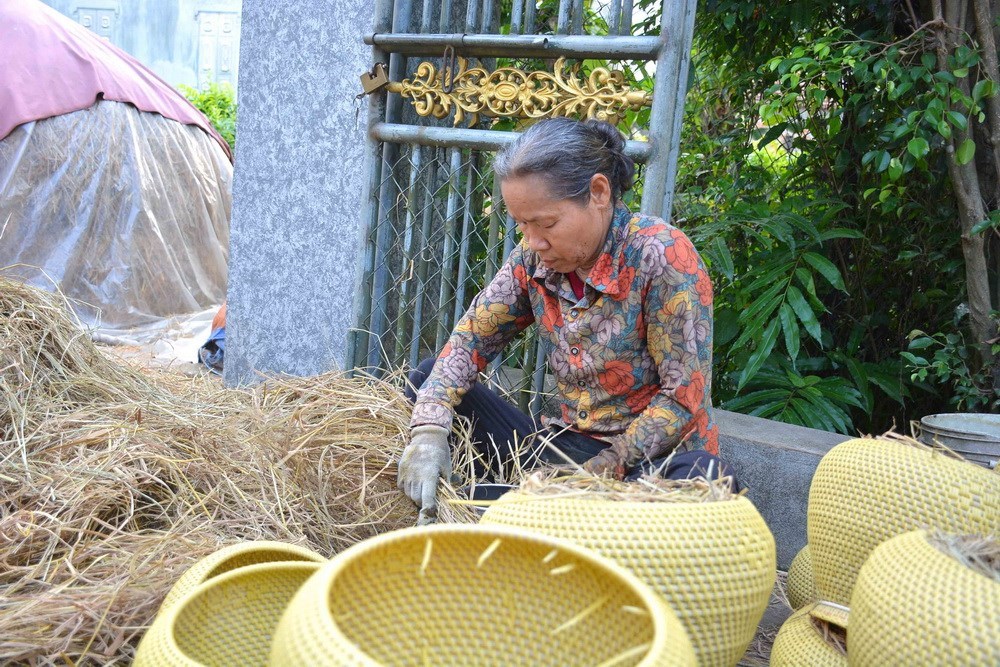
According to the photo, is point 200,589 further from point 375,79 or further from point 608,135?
point 375,79

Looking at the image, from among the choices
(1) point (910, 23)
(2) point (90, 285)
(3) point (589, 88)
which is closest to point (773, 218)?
(1) point (910, 23)

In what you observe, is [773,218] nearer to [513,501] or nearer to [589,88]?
[589,88]

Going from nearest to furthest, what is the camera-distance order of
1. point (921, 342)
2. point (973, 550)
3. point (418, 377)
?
1. point (973, 550)
2. point (418, 377)
3. point (921, 342)

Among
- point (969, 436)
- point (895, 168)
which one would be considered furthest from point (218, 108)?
point (969, 436)

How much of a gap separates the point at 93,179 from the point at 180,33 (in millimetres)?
10597

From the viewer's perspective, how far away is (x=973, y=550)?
3.67 feet

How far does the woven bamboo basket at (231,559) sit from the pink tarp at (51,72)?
510 cm

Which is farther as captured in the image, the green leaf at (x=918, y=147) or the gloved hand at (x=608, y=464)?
the green leaf at (x=918, y=147)

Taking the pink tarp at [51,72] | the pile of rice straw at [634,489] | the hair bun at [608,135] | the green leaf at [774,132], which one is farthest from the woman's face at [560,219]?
the pink tarp at [51,72]

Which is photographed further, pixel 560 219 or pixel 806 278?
pixel 806 278

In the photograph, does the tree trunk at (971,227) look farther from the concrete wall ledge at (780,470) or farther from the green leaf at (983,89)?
the concrete wall ledge at (780,470)

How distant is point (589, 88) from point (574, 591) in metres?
1.86

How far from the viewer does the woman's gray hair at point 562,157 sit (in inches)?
79.3

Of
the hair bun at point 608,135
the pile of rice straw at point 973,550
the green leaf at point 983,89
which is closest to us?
the pile of rice straw at point 973,550
